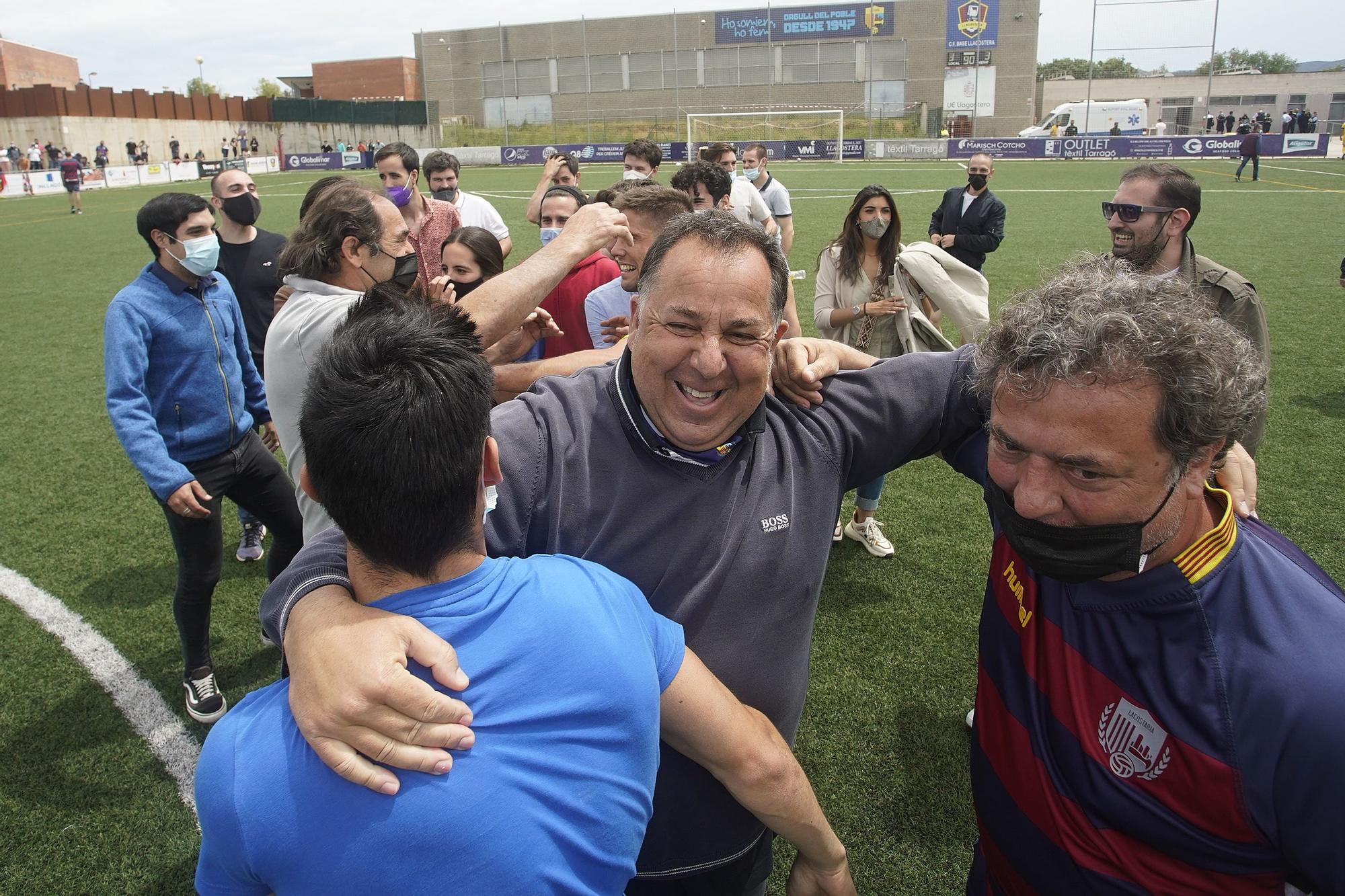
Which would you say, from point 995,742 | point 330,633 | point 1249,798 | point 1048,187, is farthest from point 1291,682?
point 1048,187

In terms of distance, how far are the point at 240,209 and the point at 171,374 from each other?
232 centimetres

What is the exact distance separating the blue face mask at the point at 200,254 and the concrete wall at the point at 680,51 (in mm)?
59486

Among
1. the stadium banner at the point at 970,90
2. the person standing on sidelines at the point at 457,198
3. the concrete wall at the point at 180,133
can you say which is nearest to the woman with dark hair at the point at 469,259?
the person standing on sidelines at the point at 457,198

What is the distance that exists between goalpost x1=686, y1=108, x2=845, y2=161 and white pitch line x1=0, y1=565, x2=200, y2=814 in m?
44.1

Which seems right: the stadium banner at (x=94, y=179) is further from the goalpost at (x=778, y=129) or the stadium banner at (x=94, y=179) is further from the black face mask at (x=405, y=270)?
the black face mask at (x=405, y=270)

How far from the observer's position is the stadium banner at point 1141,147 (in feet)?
128

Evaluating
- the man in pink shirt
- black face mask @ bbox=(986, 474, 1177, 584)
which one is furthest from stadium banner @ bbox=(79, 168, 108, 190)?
black face mask @ bbox=(986, 474, 1177, 584)

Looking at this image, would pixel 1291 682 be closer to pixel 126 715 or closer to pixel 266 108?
pixel 126 715

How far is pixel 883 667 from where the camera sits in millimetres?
4340

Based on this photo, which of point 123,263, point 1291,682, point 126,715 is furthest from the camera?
point 123,263

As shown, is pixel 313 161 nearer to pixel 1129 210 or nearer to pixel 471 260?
pixel 471 260

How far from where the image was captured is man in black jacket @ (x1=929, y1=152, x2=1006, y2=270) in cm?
933

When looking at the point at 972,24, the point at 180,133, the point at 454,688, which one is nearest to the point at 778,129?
the point at 972,24

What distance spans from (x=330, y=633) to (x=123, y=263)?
19.7 meters
